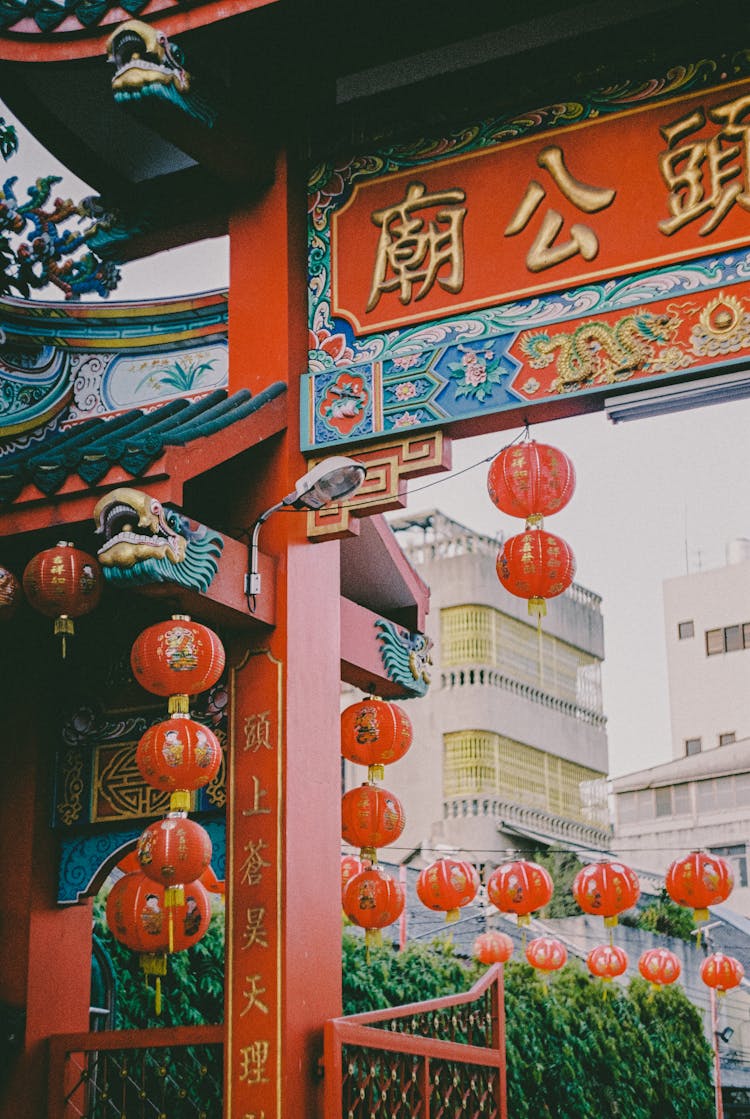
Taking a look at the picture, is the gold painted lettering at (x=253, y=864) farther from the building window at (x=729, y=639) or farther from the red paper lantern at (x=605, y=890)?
the building window at (x=729, y=639)

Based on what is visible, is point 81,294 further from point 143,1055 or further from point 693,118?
point 143,1055

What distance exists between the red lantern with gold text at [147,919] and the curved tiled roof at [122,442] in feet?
6.69

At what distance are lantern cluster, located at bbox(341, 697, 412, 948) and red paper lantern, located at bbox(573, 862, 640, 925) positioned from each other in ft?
14.5

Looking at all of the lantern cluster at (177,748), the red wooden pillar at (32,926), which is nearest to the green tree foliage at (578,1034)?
the red wooden pillar at (32,926)

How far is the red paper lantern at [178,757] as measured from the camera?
652 centimetres

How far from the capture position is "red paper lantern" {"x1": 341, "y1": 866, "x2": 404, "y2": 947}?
8047 millimetres

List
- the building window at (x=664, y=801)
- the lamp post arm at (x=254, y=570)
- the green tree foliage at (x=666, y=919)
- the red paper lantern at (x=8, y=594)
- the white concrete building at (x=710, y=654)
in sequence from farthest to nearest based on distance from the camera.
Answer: the white concrete building at (x=710, y=654), the building window at (x=664, y=801), the green tree foliage at (x=666, y=919), the red paper lantern at (x=8, y=594), the lamp post arm at (x=254, y=570)

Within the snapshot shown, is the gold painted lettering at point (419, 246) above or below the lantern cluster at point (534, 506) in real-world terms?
above

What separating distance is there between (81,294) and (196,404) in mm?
1730

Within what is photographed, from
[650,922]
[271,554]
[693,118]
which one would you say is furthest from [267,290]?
[650,922]

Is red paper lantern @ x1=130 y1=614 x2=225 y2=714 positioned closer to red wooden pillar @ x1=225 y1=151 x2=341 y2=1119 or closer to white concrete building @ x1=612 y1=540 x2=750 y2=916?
red wooden pillar @ x1=225 y1=151 x2=341 y2=1119

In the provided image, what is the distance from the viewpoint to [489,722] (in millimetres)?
28109

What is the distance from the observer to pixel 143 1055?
22.8 ft

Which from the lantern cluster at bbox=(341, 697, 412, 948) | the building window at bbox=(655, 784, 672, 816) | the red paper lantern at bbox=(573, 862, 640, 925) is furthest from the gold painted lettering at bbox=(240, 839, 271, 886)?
the building window at bbox=(655, 784, 672, 816)
